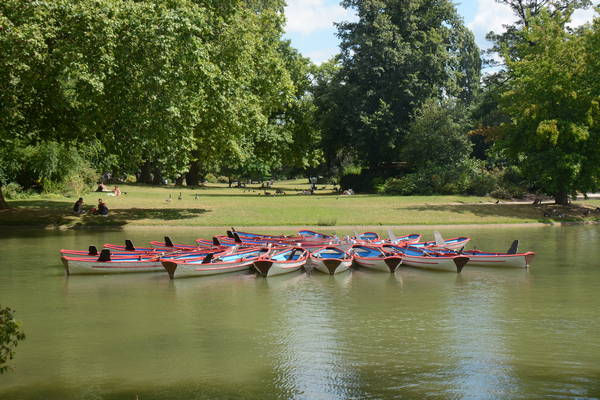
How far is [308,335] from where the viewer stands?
519 inches

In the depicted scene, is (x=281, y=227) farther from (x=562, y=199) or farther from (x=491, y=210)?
(x=562, y=199)

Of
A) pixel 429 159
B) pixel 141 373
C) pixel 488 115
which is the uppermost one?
pixel 488 115

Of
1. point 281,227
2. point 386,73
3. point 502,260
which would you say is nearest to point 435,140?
point 386,73

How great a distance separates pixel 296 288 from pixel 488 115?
43612 millimetres

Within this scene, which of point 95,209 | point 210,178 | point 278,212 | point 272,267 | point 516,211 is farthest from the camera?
point 210,178

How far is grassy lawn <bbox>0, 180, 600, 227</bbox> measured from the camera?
34.6 m

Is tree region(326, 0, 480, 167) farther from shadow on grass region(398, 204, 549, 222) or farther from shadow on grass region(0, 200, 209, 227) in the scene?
shadow on grass region(0, 200, 209, 227)

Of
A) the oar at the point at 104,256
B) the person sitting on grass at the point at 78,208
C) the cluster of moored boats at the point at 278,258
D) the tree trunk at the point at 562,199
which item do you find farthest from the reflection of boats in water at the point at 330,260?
the tree trunk at the point at 562,199

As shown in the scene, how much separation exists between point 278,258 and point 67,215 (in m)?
17.3

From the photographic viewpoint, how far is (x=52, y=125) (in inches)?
1275

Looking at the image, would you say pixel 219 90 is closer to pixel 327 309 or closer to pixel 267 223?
pixel 267 223

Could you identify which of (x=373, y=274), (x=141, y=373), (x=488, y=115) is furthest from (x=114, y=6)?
(x=488, y=115)

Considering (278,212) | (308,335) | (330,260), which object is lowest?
(308,335)

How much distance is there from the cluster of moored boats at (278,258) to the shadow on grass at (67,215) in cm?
1167
